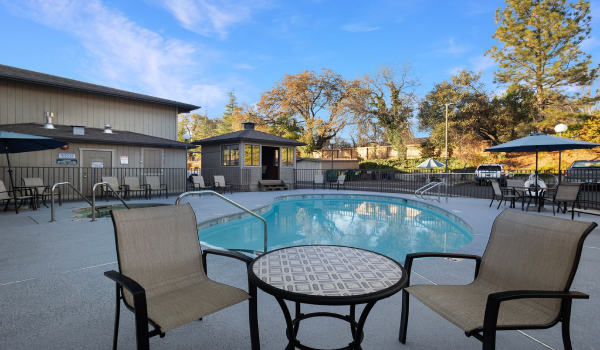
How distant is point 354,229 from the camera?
7.28 metres

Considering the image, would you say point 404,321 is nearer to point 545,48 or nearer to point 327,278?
point 327,278

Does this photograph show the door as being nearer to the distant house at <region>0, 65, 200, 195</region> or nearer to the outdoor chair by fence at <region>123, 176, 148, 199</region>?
the distant house at <region>0, 65, 200, 195</region>

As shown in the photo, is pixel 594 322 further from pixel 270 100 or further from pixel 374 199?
pixel 270 100

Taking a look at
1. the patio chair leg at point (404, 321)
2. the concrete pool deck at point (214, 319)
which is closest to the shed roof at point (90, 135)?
the concrete pool deck at point (214, 319)

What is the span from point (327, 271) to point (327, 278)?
10 cm

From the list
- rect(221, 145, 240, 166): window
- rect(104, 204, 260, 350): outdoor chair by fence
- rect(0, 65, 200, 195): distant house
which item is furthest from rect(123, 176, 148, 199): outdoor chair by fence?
rect(104, 204, 260, 350): outdoor chair by fence

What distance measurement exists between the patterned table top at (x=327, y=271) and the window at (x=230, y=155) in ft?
42.8

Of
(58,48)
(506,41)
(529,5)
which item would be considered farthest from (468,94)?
(58,48)

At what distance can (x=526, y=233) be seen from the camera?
180 cm

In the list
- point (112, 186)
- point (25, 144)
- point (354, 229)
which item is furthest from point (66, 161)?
point (354, 229)

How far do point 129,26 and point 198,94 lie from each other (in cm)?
3175

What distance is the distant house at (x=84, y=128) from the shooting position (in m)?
10.4

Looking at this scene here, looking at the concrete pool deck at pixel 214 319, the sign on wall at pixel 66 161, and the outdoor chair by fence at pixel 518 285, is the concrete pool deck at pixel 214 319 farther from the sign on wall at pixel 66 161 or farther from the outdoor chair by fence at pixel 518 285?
the sign on wall at pixel 66 161

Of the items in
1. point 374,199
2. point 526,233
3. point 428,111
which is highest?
point 428,111
